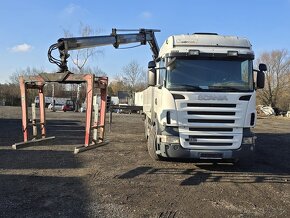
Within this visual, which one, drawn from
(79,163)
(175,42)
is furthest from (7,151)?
(175,42)

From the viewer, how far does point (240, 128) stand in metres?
9.75

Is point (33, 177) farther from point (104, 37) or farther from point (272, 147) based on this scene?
point (272, 147)

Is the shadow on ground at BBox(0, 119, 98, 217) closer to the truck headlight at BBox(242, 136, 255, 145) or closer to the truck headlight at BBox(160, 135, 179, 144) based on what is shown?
the truck headlight at BBox(160, 135, 179, 144)

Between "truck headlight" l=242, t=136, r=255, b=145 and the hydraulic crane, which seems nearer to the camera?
"truck headlight" l=242, t=136, r=255, b=145

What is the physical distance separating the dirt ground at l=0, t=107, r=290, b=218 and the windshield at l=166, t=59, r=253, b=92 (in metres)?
2.33

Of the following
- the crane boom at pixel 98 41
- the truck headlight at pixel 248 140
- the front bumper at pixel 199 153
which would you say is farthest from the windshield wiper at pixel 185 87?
the crane boom at pixel 98 41

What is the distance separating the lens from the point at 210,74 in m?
9.80

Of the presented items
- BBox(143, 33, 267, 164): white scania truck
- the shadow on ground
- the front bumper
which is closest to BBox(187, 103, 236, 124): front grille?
BBox(143, 33, 267, 164): white scania truck

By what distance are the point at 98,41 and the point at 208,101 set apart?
6010 mm

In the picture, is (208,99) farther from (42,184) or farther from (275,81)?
(275,81)

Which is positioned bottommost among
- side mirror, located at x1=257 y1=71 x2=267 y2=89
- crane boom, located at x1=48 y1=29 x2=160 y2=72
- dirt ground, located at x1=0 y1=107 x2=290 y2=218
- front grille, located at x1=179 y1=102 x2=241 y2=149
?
dirt ground, located at x1=0 y1=107 x2=290 y2=218

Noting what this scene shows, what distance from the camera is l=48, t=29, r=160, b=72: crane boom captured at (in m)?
11.8

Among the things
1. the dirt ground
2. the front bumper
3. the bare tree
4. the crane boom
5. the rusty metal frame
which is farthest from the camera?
the bare tree

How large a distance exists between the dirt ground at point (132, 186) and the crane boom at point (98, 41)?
321cm
